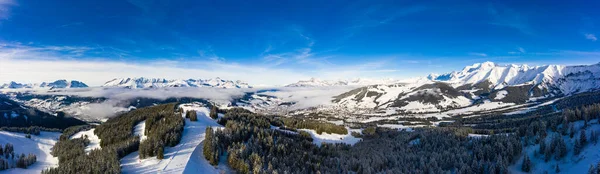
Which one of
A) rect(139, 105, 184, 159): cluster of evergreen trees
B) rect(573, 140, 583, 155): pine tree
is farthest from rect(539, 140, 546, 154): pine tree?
rect(139, 105, 184, 159): cluster of evergreen trees

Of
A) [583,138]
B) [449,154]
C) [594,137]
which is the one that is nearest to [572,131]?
[583,138]

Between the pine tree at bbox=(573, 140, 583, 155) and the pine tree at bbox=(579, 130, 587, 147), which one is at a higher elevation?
the pine tree at bbox=(579, 130, 587, 147)

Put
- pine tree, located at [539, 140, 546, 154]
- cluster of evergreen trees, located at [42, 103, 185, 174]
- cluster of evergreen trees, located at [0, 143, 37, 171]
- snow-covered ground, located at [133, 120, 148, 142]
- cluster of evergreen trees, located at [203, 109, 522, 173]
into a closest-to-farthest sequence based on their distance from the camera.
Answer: cluster of evergreen trees, located at [42, 103, 185, 174] < pine tree, located at [539, 140, 546, 154] < cluster of evergreen trees, located at [203, 109, 522, 173] < cluster of evergreen trees, located at [0, 143, 37, 171] < snow-covered ground, located at [133, 120, 148, 142]

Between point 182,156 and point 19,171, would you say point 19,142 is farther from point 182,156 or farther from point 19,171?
point 182,156

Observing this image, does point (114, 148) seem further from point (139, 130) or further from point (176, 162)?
point (139, 130)

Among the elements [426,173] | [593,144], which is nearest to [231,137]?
[426,173]

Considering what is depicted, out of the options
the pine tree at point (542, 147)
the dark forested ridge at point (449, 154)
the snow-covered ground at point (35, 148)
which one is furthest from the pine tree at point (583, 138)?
the snow-covered ground at point (35, 148)

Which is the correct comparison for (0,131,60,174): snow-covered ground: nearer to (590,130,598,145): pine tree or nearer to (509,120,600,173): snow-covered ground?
→ (509,120,600,173): snow-covered ground
